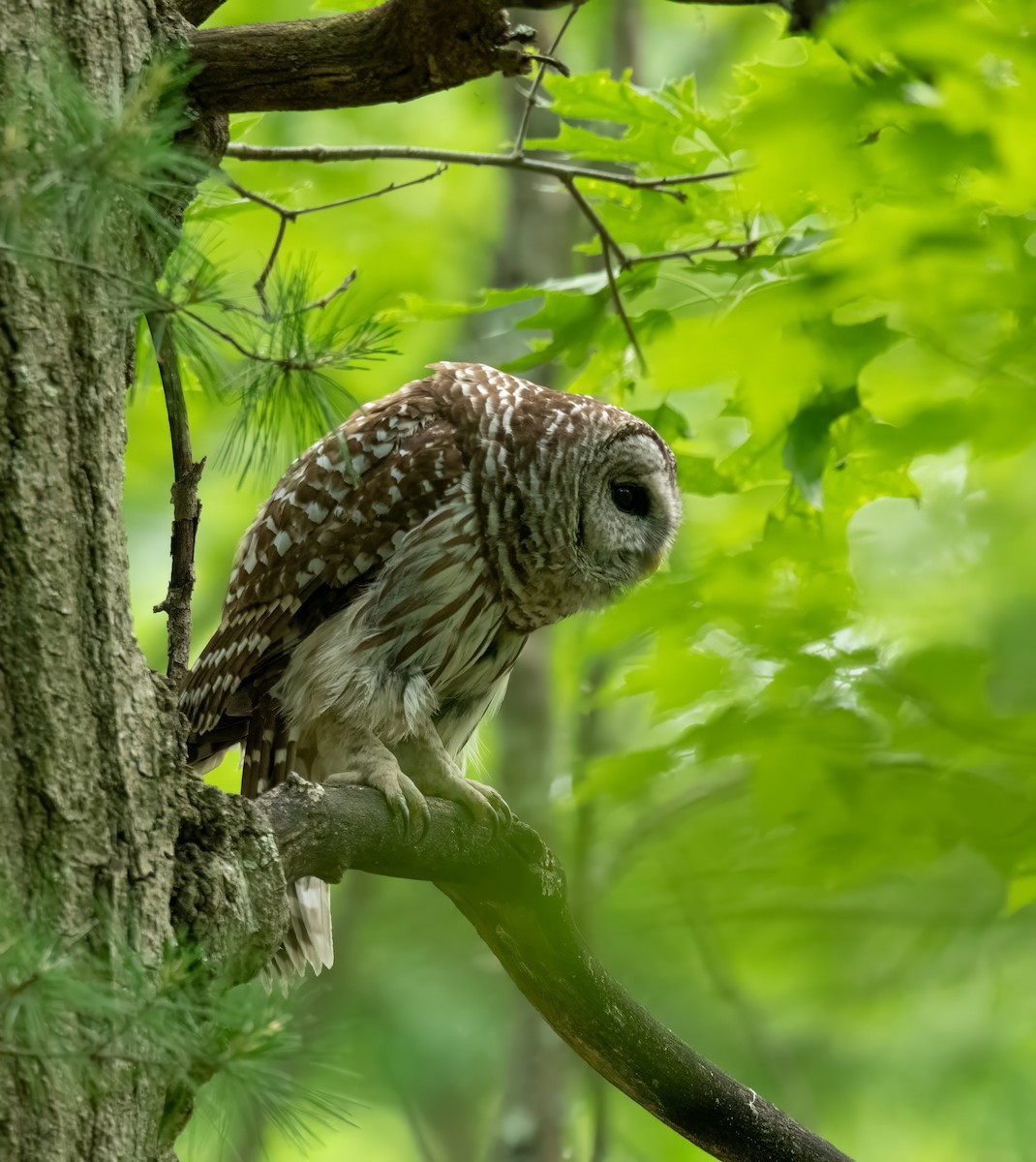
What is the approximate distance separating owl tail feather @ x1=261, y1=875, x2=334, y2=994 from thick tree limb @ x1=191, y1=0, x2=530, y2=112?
2.21 m

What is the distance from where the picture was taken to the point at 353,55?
7.72 ft

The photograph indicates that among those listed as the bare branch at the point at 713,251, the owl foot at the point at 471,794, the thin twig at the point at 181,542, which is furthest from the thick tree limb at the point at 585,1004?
the bare branch at the point at 713,251

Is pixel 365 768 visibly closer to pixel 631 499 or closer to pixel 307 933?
pixel 307 933

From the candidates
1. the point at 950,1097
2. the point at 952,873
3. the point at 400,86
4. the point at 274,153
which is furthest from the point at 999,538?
the point at 400,86

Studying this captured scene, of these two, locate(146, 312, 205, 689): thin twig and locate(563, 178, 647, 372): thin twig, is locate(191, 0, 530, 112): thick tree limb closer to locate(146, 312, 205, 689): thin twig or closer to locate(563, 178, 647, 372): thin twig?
locate(146, 312, 205, 689): thin twig

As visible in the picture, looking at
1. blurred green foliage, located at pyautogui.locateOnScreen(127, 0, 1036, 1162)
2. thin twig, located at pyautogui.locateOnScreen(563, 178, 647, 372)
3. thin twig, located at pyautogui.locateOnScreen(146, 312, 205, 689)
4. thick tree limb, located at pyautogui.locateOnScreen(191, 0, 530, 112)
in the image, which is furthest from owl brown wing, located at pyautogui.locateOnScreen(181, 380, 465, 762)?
thick tree limb, located at pyautogui.locateOnScreen(191, 0, 530, 112)

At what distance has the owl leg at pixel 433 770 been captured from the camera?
3551 millimetres

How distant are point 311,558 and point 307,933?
108cm

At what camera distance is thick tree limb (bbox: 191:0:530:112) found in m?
2.30

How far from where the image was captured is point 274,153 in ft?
11.0

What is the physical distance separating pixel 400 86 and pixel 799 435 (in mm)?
1248

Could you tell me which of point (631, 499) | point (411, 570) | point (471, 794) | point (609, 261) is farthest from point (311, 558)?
point (609, 261)

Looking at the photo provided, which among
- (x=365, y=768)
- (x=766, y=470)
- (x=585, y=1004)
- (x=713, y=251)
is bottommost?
(x=585, y=1004)

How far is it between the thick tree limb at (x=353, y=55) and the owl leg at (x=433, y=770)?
1.78 m
